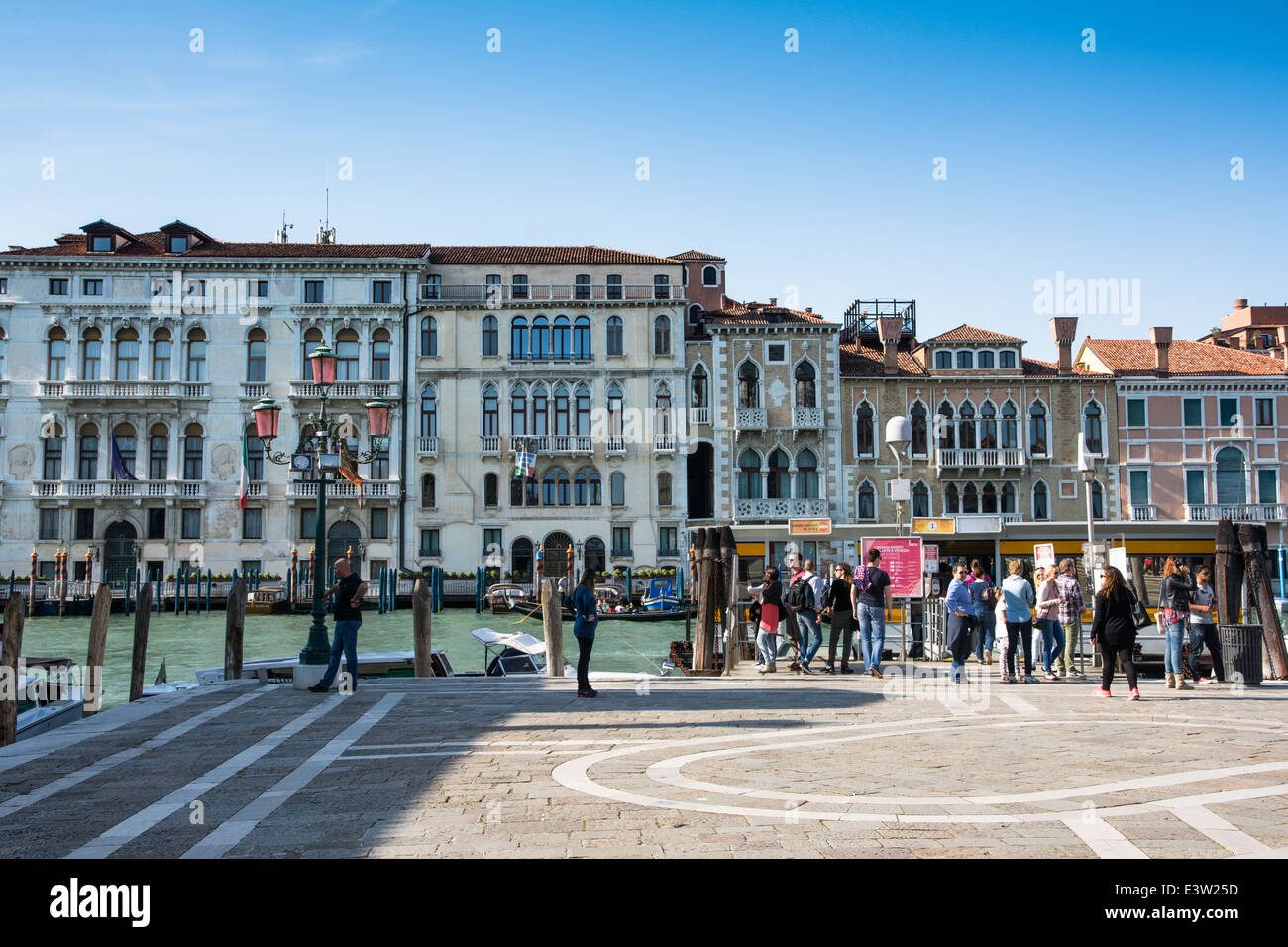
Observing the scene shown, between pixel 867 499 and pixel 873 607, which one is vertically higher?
pixel 867 499

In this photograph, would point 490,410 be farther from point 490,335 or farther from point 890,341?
point 890,341

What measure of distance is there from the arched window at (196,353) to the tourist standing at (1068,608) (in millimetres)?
40471

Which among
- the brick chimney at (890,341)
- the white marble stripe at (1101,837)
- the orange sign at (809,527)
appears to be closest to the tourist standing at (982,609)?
the orange sign at (809,527)

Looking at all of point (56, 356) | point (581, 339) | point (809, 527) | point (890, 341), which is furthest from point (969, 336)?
point (56, 356)

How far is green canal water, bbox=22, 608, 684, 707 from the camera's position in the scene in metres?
29.0

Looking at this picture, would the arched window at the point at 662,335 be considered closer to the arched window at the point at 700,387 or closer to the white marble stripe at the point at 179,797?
the arched window at the point at 700,387

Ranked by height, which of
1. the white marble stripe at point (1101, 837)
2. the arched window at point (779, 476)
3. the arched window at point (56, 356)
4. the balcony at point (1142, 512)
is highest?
the arched window at point (56, 356)

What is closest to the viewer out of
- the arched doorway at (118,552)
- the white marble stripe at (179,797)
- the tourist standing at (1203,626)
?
the white marble stripe at (179,797)

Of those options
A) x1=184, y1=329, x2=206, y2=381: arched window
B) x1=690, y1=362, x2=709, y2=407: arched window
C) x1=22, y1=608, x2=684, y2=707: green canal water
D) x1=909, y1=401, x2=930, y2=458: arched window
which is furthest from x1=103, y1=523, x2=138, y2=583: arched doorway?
x1=909, y1=401, x2=930, y2=458: arched window

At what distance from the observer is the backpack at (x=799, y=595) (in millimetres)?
16125

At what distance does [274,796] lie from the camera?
7105 mm

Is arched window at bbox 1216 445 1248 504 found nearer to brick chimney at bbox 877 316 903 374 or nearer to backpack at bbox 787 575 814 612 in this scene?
brick chimney at bbox 877 316 903 374

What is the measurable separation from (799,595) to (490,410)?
108 ft

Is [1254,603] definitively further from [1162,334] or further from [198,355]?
[198,355]
